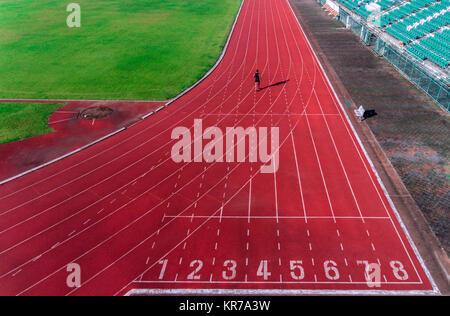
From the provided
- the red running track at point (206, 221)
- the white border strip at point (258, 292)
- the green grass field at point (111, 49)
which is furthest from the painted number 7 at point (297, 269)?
the green grass field at point (111, 49)

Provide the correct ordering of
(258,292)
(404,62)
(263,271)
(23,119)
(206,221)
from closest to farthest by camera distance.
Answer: (258,292), (263,271), (206,221), (23,119), (404,62)

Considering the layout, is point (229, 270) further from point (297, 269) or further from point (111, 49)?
point (111, 49)

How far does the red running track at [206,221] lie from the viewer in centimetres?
1191

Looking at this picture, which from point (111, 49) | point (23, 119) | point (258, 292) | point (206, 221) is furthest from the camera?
point (111, 49)

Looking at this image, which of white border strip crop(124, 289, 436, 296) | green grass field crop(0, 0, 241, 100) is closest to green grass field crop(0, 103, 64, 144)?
green grass field crop(0, 0, 241, 100)

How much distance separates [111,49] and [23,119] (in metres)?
17.4

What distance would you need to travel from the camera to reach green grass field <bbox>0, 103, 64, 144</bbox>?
20.9m

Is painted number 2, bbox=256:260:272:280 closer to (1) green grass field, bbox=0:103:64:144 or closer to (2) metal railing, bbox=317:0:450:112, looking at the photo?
(1) green grass field, bbox=0:103:64:144

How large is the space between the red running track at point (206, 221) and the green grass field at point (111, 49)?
9214 mm

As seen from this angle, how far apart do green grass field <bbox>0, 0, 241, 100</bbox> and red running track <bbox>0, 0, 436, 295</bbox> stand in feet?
30.2

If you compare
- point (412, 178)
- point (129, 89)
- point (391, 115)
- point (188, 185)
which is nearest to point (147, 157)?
point (188, 185)

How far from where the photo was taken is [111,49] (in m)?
36.4

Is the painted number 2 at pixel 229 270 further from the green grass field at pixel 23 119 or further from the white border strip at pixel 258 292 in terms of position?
the green grass field at pixel 23 119

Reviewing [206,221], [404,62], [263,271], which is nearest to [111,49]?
[206,221]
